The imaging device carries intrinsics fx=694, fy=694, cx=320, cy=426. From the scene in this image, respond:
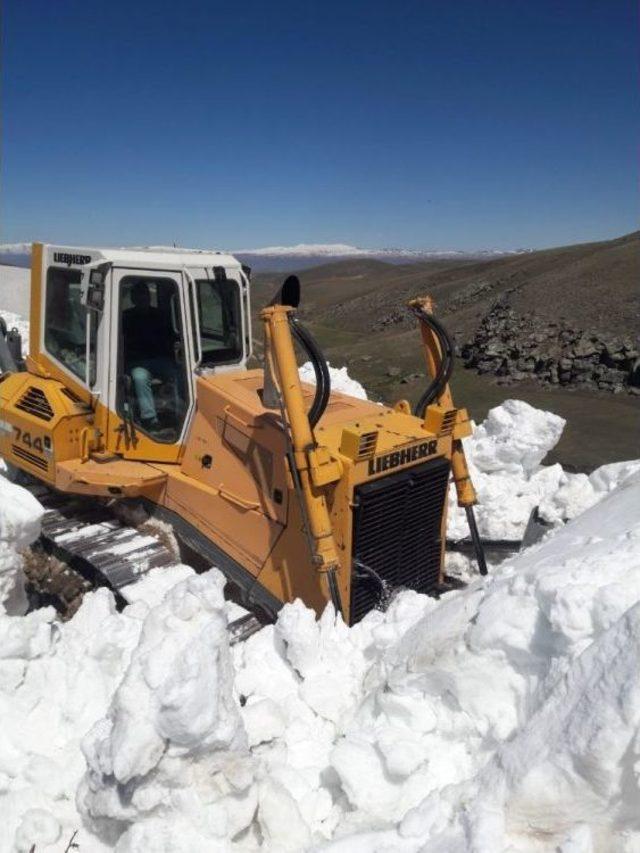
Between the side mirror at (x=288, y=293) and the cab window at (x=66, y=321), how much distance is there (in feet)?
5.74

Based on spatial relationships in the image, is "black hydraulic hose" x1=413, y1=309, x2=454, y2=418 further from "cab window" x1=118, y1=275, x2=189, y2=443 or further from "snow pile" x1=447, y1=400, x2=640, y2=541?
"cab window" x1=118, y1=275, x2=189, y2=443

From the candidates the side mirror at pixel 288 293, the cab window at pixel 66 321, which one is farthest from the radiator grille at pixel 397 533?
the cab window at pixel 66 321

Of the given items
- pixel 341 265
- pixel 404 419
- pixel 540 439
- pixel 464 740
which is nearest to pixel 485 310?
pixel 540 439

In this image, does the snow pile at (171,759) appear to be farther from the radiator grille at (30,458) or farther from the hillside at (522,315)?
the hillside at (522,315)

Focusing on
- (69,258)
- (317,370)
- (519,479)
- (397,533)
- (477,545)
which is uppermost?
(69,258)

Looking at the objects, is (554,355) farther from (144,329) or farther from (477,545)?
(144,329)

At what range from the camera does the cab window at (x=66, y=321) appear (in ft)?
16.8

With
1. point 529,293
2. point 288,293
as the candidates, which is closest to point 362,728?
A: point 288,293

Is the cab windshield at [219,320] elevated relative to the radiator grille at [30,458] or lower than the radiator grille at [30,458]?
elevated

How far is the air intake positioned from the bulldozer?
17 mm

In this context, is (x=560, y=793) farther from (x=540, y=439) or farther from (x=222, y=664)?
(x=540, y=439)

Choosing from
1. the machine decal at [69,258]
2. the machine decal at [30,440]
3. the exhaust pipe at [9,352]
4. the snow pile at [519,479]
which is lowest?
the snow pile at [519,479]

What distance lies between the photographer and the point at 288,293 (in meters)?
4.01

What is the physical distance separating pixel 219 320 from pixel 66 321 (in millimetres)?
1211
